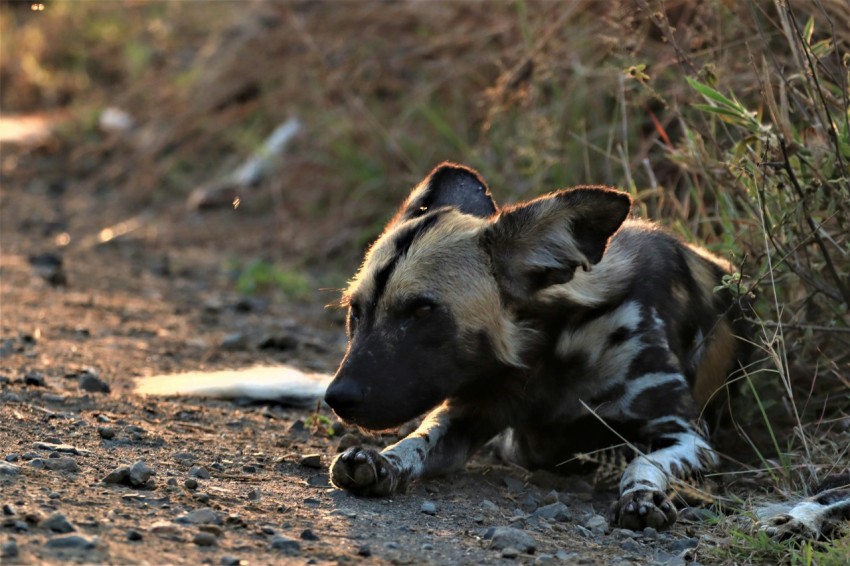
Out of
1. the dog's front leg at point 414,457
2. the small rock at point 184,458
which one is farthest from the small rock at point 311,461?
the small rock at point 184,458

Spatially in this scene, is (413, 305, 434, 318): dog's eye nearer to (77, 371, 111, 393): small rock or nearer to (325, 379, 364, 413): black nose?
(325, 379, 364, 413): black nose

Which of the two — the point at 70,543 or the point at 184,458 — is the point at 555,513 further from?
the point at 70,543

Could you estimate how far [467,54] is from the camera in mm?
6109

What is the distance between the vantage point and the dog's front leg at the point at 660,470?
2.81 metres

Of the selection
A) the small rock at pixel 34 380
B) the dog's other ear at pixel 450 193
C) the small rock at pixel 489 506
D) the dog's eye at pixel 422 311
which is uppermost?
the dog's other ear at pixel 450 193

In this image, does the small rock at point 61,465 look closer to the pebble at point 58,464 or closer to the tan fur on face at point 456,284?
the pebble at point 58,464

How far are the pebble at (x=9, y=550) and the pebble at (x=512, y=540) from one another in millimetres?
914

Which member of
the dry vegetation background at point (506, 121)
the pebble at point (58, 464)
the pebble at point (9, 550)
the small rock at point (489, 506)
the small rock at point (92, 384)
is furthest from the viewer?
the small rock at point (92, 384)

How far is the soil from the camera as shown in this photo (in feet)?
7.58

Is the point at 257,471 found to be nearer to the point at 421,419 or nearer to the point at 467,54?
the point at 421,419

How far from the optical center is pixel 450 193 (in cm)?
349

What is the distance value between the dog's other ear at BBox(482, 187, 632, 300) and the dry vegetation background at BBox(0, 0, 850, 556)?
0.40m

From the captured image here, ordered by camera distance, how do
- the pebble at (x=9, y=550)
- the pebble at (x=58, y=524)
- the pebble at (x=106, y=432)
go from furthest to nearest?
the pebble at (x=106, y=432)
the pebble at (x=58, y=524)
the pebble at (x=9, y=550)

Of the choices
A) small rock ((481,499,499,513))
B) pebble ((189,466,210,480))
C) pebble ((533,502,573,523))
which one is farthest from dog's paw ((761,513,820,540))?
pebble ((189,466,210,480))
